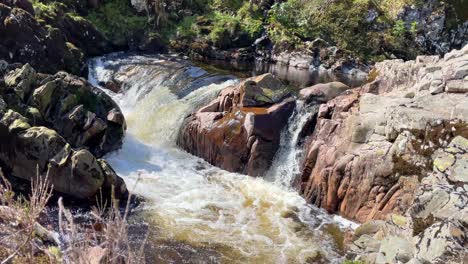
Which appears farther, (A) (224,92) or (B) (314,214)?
(A) (224,92)

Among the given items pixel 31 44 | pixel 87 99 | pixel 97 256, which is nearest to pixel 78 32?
pixel 31 44

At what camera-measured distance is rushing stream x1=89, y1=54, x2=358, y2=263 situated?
10.5 m

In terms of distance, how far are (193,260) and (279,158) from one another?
5.90 meters

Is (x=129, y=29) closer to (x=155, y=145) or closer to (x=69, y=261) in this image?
(x=155, y=145)

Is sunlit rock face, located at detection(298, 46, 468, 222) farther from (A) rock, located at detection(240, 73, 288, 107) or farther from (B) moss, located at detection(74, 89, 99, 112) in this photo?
(B) moss, located at detection(74, 89, 99, 112)

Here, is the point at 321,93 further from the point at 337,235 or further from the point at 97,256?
the point at 97,256

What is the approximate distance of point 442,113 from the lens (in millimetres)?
11219

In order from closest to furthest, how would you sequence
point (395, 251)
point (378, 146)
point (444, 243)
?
point (444, 243) < point (395, 251) < point (378, 146)

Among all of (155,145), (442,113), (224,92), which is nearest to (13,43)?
(155,145)

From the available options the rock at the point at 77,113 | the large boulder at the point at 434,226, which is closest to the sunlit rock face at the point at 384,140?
the large boulder at the point at 434,226

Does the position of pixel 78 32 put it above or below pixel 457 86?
above

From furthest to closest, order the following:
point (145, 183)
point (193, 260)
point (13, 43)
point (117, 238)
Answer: point (13, 43) < point (145, 183) < point (193, 260) < point (117, 238)

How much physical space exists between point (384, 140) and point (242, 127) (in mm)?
4805

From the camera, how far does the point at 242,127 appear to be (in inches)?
593
